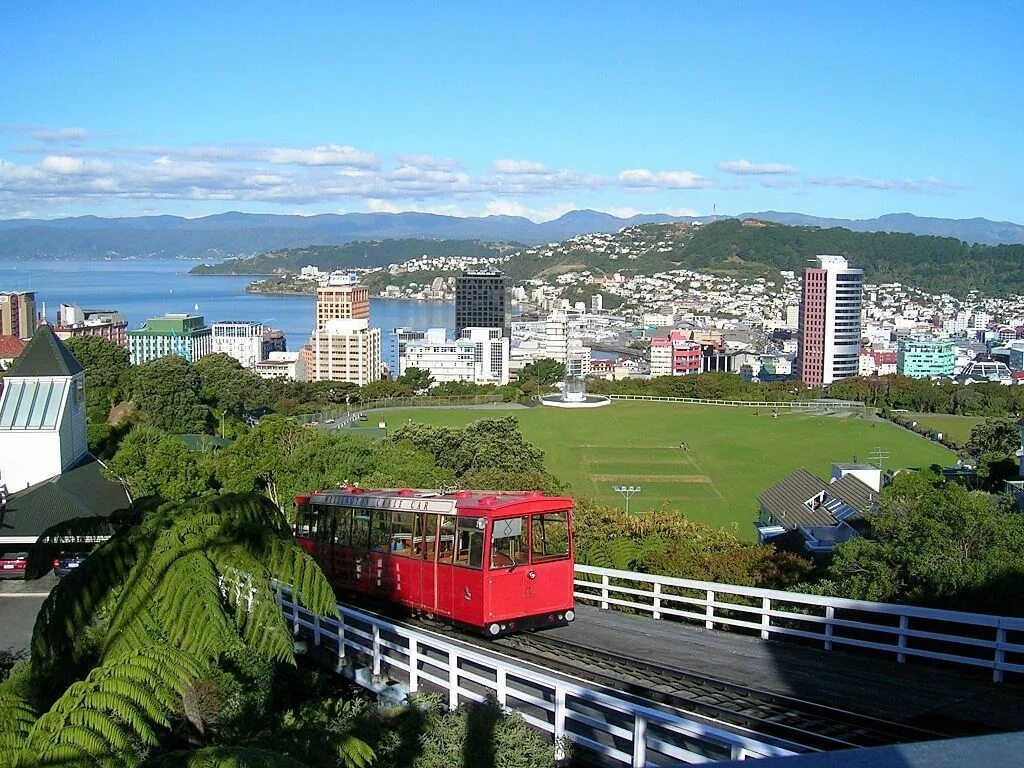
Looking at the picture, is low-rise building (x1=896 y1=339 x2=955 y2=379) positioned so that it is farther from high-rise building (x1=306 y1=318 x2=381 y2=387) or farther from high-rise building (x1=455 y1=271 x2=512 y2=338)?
high-rise building (x1=306 y1=318 x2=381 y2=387)

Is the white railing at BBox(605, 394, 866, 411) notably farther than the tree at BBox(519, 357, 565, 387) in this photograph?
No

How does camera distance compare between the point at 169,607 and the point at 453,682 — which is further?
the point at 453,682

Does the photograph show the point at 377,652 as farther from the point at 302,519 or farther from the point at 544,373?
the point at 544,373

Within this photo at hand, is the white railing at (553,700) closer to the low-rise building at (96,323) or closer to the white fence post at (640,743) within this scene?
the white fence post at (640,743)

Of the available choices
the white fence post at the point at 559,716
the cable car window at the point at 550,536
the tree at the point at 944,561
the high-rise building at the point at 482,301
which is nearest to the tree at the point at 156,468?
the cable car window at the point at 550,536

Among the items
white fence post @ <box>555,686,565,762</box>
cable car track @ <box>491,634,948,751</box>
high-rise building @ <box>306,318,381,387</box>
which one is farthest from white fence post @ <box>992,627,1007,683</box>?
high-rise building @ <box>306,318,381,387</box>

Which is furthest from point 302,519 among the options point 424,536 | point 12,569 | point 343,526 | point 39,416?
point 39,416
